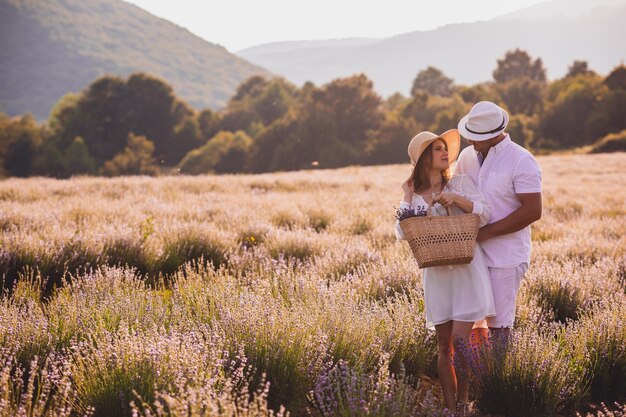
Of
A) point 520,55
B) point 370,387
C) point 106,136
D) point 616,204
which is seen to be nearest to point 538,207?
point 370,387

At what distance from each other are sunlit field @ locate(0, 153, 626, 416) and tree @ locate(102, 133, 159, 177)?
4330 centimetres

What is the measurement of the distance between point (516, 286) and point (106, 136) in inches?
2369

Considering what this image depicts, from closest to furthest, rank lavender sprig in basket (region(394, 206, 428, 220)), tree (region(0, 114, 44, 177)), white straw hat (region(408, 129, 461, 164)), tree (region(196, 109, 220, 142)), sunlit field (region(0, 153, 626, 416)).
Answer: sunlit field (region(0, 153, 626, 416))
lavender sprig in basket (region(394, 206, 428, 220))
white straw hat (region(408, 129, 461, 164))
tree (region(0, 114, 44, 177))
tree (region(196, 109, 220, 142))

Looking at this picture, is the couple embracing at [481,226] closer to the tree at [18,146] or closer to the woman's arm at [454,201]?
the woman's arm at [454,201]

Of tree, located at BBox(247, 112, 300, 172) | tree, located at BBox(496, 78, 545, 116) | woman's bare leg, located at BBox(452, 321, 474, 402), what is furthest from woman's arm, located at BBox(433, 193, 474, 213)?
tree, located at BBox(496, 78, 545, 116)

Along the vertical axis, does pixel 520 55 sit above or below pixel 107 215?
above

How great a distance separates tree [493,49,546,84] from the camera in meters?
85.7

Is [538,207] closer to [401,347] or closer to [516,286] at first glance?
[516,286]

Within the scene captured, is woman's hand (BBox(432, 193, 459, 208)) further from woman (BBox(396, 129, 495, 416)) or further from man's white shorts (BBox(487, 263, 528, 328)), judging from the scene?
man's white shorts (BBox(487, 263, 528, 328))

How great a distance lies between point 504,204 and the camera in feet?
11.2

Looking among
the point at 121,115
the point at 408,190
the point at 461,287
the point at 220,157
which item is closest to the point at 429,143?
the point at 408,190

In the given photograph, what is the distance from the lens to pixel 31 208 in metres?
8.71

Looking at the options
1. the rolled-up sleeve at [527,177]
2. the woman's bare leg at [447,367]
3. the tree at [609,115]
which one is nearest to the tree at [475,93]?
the tree at [609,115]

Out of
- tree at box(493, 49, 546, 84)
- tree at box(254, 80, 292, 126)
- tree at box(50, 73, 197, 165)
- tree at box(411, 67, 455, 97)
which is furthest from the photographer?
tree at box(493, 49, 546, 84)
